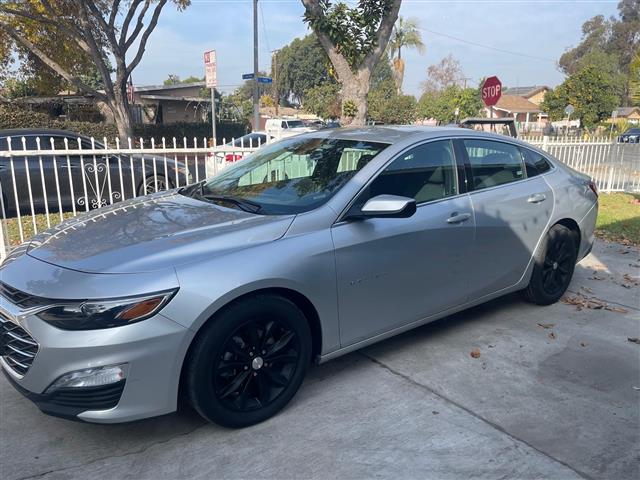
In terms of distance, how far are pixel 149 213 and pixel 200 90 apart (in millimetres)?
34304

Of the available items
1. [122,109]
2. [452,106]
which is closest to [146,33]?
[122,109]

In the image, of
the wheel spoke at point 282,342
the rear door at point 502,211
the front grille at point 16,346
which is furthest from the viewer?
the rear door at point 502,211

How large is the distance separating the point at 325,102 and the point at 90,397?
1722 inches

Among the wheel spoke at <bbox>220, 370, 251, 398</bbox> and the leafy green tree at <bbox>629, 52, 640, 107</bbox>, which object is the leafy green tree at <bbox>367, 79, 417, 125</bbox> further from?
the wheel spoke at <bbox>220, 370, 251, 398</bbox>

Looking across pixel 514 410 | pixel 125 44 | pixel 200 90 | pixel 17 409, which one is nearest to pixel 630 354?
pixel 514 410

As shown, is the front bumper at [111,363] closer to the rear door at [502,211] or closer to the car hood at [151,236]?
the car hood at [151,236]

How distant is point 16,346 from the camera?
2.68 metres

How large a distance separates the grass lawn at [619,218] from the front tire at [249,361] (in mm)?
6374

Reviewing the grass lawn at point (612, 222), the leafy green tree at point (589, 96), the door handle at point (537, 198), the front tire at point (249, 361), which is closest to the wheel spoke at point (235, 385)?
the front tire at point (249, 361)

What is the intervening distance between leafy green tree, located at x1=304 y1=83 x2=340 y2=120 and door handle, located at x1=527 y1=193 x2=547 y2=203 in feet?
118

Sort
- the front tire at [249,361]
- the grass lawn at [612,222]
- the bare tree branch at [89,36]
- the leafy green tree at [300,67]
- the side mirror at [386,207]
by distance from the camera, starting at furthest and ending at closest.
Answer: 1. the leafy green tree at [300,67]
2. the bare tree branch at [89,36]
3. the grass lawn at [612,222]
4. the side mirror at [386,207]
5. the front tire at [249,361]

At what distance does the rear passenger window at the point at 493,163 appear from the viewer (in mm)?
4164

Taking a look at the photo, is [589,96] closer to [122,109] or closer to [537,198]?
[122,109]

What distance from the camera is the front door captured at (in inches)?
129
